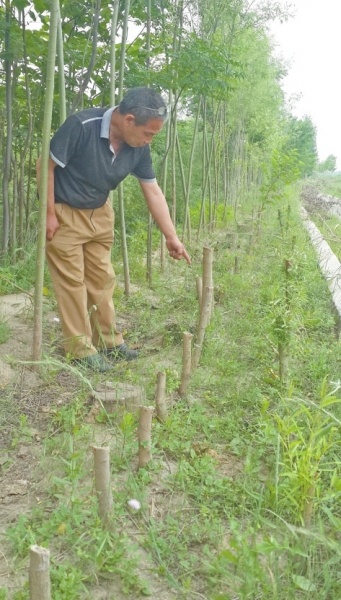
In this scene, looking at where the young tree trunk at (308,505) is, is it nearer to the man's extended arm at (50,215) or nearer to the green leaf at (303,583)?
the green leaf at (303,583)

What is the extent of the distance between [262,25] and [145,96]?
8815 mm

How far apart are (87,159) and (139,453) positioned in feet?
5.93

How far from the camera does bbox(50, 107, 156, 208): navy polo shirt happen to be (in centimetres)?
315

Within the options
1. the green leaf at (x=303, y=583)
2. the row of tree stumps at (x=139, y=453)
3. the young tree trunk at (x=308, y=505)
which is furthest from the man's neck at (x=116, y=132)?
the green leaf at (x=303, y=583)

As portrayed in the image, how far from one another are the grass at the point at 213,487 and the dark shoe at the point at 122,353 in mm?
152

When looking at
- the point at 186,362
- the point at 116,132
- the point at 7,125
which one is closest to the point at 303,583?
the point at 186,362

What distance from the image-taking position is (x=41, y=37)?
5016 mm

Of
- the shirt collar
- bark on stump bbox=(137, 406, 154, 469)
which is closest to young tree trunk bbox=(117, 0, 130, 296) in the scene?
the shirt collar

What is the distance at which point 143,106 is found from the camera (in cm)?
310

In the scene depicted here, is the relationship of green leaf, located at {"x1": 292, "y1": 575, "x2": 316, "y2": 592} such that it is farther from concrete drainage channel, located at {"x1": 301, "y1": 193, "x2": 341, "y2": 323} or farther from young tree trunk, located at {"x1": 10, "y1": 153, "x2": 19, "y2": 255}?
young tree trunk, located at {"x1": 10, "y1": 153, "x2": 19, "y2": 255}

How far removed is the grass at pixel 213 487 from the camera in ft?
6.07

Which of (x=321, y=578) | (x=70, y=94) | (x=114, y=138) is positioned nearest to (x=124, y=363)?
(x=114, y=138)

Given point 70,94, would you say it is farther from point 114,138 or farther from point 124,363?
point 124,363

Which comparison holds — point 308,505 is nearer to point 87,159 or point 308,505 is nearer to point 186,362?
point 186,362
